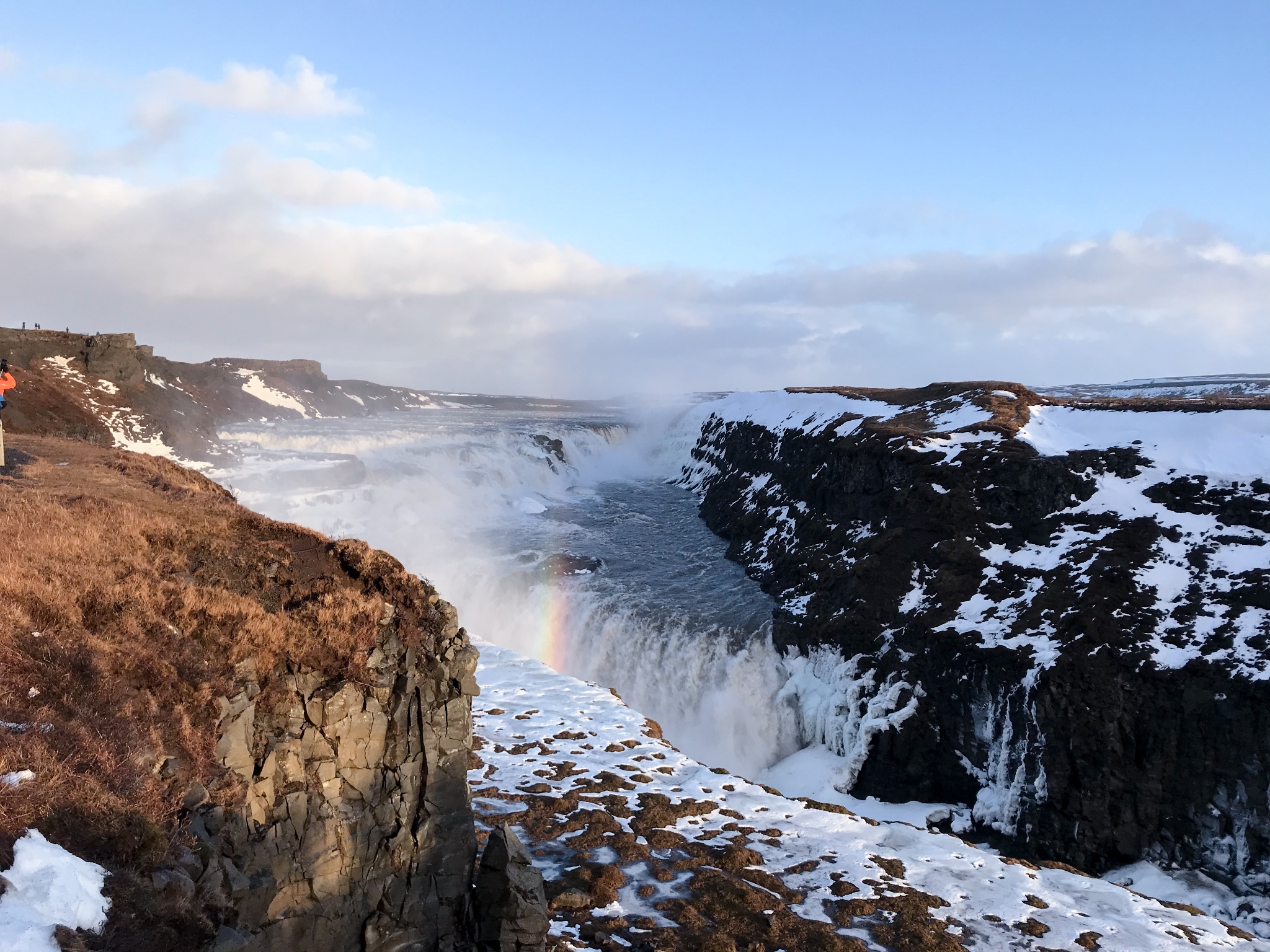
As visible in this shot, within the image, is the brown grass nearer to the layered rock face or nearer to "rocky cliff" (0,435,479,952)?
"rocky cliff" (0,435,479,952)

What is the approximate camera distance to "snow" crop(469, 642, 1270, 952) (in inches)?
497

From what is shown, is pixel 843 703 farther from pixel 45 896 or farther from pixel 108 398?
pixel 108 398

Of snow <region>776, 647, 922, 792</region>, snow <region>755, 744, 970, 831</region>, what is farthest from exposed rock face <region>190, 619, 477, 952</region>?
snow <region>776, 647, 922, 792</region>

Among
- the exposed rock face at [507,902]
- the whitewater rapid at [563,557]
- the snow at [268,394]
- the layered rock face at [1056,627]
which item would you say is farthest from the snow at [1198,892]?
the snow at [268,394]

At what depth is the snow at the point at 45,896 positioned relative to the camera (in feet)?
14.0

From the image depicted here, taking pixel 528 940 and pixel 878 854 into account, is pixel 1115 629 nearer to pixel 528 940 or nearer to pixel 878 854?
pixel 878 854

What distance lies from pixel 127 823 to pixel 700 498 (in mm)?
60450

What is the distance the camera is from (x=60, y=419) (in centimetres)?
3706

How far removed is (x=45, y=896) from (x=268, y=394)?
367ft

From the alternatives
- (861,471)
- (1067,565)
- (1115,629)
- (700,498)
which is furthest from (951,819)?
(700,498)

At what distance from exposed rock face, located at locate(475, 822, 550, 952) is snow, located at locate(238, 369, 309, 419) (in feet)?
337

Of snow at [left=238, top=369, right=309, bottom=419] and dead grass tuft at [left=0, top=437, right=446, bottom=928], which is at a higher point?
snow at [left=238, top=369, right=309, bottom=419]

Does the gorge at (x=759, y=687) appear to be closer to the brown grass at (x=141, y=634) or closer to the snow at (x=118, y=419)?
the brown grass at (x=141, y=634)

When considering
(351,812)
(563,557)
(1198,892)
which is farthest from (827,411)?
(351,812)
